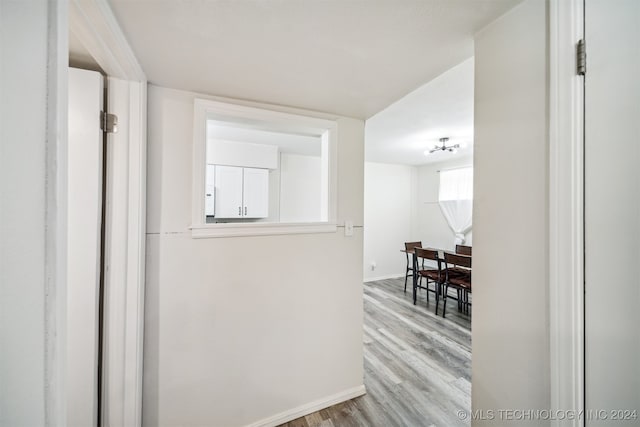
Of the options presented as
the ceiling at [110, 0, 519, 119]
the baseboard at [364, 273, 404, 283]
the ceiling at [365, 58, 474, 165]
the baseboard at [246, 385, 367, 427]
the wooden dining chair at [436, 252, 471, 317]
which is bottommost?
the baseboard at [246, 385, 367, 427]

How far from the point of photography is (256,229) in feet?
5.01

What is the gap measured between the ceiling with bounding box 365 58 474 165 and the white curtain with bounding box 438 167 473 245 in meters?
0.43

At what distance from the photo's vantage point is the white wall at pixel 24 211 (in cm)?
37

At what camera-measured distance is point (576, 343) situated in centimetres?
62

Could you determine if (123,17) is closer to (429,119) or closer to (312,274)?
(312,274)

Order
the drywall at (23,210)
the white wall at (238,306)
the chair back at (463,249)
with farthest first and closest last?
1. the chair back at (463,249)
2. the white wall at (238,306)
3. the drywall at (23,210)

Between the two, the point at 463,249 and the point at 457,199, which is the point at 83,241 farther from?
the point at 457,199

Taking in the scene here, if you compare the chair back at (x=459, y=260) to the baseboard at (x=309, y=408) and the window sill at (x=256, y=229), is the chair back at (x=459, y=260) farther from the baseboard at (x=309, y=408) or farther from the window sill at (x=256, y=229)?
the window sill at (x=256, y=229)

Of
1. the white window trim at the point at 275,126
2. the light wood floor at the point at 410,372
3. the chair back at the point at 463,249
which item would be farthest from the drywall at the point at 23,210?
the chair back at the point at 463,249

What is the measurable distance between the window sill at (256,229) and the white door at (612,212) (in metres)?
1.28

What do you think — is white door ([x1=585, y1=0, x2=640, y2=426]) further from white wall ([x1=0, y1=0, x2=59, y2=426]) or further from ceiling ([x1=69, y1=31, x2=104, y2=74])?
ceiling ([x1=69, y1=31, x2=104, y2=74])

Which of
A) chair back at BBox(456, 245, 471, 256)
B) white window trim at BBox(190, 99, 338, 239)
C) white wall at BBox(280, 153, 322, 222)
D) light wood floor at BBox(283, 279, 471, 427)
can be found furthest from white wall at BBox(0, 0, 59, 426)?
chair back at BBox(456, 245, 471, 256)

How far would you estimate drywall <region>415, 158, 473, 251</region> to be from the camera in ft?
15.2

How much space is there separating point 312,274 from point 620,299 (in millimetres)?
1375
